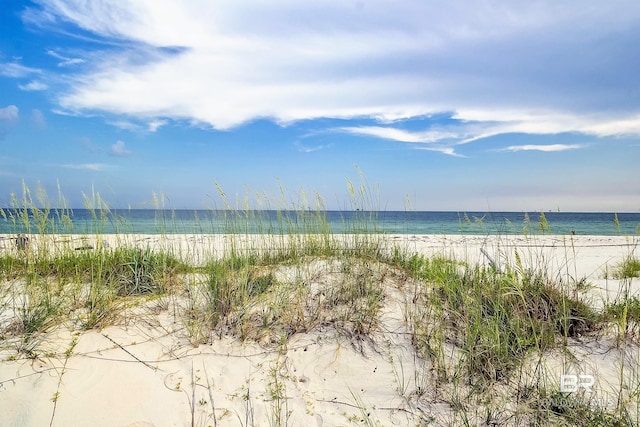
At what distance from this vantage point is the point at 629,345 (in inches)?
137

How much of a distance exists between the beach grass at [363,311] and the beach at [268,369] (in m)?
0.02

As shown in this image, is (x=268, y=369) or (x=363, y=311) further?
(x=363, y=311)

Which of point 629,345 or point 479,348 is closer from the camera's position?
point 479,348

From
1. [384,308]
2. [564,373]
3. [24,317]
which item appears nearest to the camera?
[564,373]

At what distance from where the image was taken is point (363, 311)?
12.6ft

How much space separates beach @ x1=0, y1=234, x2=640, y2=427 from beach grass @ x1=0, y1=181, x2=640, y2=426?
2cm

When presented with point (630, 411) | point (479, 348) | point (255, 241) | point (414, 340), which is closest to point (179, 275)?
point (255, 241)

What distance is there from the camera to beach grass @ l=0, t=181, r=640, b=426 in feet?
9.37

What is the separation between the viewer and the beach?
2.75 meters

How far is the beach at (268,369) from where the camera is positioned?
2746 millimetres

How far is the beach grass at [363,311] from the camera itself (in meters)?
2.86

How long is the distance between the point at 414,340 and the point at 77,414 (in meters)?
2.66

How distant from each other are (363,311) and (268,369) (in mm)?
1101

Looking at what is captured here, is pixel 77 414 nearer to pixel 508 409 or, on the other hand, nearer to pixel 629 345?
pixel 508 409
